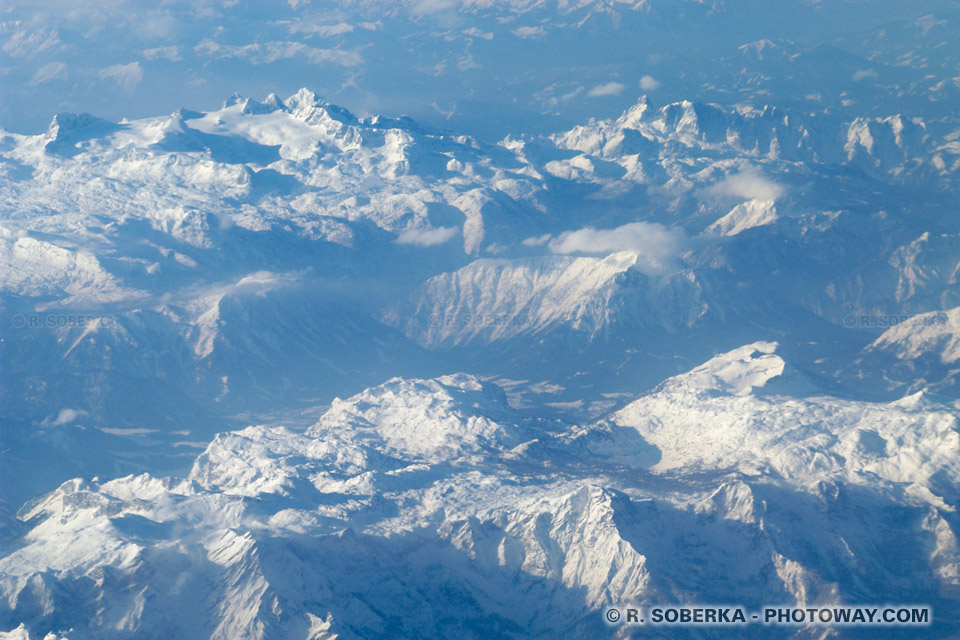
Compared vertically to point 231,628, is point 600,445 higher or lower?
lower

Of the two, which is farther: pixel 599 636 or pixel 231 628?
pixel 599 636

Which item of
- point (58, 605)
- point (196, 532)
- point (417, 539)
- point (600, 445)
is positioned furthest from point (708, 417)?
point (58, 605)

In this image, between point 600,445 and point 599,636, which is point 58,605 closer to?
point 599,636

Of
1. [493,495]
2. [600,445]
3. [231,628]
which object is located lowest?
[600,445]

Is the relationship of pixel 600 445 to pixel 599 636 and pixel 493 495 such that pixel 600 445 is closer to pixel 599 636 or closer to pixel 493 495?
pixel 493 495

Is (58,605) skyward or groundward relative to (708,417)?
A: skyward

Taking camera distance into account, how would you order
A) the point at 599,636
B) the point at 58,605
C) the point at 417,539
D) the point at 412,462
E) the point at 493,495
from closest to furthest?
the point at 58,605 < the point at 599,636 < the point at 417,539 < the point at 493,495 < the point at 412,462

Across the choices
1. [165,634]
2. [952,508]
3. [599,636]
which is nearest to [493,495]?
[599,636]

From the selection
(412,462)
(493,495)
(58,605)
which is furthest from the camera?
(412,462)

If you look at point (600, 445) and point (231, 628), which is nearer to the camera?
point (231, 628)
